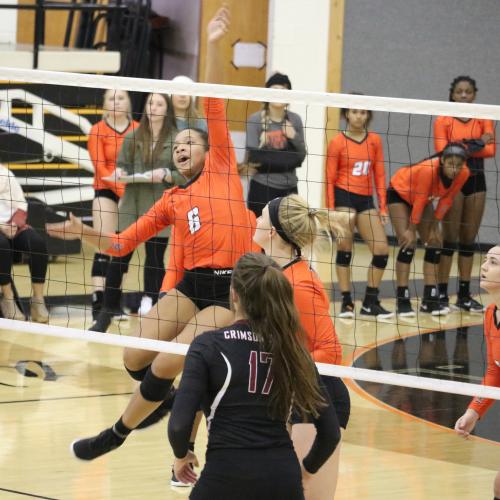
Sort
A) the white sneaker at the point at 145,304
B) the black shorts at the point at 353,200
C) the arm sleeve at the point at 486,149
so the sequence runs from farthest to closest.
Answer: the arm sleeve at the point at 486,149 → the black shorts at the point at 353,200 → the white sneaker at the point at 145,304

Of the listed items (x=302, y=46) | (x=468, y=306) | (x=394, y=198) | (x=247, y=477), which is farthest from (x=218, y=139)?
(x=302, y=46)

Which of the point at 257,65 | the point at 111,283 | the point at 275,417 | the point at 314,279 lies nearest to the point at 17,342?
the point at 111,283

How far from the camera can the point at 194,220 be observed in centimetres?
493

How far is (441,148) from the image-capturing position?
925 cm

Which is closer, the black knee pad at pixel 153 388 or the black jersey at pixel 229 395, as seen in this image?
the black jersey at pixel 229 395

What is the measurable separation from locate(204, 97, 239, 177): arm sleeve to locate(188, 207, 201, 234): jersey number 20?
216 mm

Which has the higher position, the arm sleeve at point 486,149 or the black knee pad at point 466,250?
the arm sleeve at point 486,149

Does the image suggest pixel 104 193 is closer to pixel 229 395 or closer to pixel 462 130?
pixel 462 130

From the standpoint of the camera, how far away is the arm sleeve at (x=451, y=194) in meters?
8.64

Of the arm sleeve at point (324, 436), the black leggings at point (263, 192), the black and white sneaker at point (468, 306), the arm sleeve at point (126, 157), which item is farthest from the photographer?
the black and white sneaker at point (468, 306)

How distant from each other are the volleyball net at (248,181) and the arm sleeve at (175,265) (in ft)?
1.04

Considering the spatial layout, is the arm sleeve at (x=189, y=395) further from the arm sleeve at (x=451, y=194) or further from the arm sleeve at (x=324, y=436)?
the arm sleeve at (x=451, y=194)

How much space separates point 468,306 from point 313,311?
5520 millimetres

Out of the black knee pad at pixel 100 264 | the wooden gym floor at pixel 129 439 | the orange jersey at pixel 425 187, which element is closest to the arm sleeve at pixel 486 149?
the orange jersey at pixel 425 187
